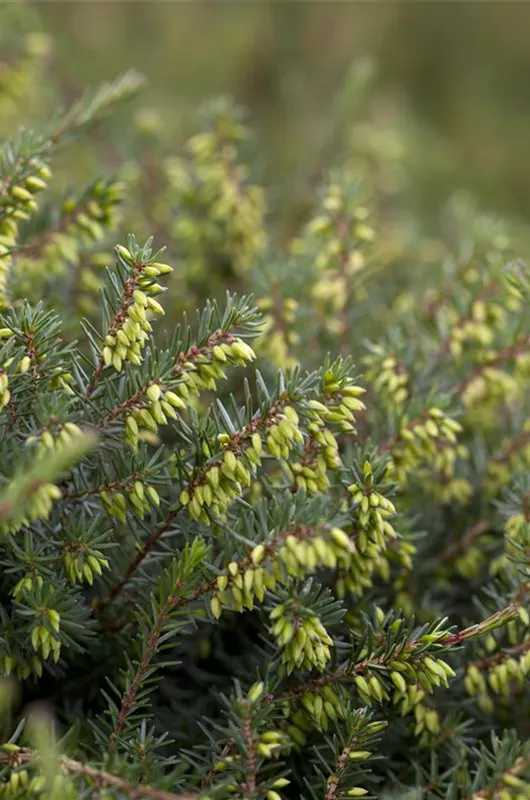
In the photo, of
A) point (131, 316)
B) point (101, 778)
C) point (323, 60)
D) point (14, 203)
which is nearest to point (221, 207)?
point (14, 203)

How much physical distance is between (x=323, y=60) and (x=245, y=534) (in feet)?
6.75

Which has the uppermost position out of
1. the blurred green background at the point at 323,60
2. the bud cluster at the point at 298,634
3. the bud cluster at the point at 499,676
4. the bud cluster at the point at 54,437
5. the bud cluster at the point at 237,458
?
the blurred green background at the point at 323,60

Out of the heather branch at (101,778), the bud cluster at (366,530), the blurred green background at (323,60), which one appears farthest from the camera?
the blurred green background at (323,60)

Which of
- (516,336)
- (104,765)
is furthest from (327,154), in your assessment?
(104,765)

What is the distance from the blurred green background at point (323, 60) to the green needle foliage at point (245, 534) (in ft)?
3.31

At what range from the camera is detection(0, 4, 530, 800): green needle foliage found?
579 mm

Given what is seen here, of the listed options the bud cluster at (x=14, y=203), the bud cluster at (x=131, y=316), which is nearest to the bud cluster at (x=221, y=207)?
the bud cluster at (x=14, y=203)

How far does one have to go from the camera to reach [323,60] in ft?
7.79

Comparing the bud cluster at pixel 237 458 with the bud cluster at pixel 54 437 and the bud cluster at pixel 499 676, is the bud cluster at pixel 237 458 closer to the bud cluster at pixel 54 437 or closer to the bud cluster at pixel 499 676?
the bud cluster at pixel 54 437

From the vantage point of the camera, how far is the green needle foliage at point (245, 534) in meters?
0.58

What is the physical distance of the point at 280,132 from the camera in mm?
2055

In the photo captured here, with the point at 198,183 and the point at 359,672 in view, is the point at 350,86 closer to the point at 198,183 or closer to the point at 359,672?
the point at 198,183

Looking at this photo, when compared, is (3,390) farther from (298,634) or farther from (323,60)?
(323,60)

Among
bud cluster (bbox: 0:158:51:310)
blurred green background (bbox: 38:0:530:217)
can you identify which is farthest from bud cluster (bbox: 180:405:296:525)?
blurred green background (bbox: 38:0:530:217)
